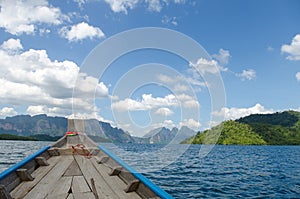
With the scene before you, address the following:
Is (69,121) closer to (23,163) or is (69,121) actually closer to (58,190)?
(23,163)

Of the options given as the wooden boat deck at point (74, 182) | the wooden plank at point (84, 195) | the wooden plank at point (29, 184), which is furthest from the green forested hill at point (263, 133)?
the wooden plank at point (84, 195)

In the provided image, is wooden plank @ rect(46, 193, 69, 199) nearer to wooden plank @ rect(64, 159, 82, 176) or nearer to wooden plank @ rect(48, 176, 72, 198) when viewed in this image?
wooden plank @ rect(48, 176, 72, 198)

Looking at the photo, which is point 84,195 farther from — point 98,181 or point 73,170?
point 73,170

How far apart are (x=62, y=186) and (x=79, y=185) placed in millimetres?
273

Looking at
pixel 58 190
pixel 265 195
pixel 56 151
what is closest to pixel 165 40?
pixel 56 151

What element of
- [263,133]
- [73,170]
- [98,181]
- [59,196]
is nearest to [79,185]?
[98,181]

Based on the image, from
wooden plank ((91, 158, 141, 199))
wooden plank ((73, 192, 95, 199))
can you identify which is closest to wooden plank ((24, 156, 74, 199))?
wooden plank ((73, 192, 95, 199))

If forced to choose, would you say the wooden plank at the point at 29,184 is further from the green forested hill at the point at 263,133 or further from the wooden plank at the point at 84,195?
the green forested hill at the point at 263,133

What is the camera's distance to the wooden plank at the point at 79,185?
3.86m

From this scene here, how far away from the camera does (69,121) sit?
50.6ft

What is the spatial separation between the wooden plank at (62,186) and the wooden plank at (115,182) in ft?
2.20

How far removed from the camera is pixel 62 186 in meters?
4.11

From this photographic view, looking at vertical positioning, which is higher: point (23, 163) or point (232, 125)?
point (232, 125)

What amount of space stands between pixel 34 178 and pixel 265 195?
354 inches
